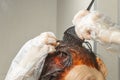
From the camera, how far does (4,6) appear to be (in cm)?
234

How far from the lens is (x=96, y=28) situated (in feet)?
2.83

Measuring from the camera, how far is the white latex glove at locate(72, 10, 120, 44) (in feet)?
2.70

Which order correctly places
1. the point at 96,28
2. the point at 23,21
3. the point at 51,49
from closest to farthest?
1. the point at 96,28
2. the point at 51,49
3. the point at 23,21

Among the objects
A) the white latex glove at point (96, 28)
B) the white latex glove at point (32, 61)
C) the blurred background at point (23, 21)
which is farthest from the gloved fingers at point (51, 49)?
the blurred background at point (23, 21)

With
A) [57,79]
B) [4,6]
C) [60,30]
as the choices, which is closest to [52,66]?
[57,79]

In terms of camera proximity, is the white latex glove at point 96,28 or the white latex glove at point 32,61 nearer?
the white latex glove at point 96,28

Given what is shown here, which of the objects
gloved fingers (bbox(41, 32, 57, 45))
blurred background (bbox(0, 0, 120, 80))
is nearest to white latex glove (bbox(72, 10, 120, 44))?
gloved fingers (bbox(41, 32, 57, 45))

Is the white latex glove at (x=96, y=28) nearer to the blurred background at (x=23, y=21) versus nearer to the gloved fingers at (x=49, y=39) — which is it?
the gloved fingers at (x=49, y=39)

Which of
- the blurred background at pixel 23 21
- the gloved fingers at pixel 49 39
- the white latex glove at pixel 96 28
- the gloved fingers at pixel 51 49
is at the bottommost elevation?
the blurred background at pixel 23 21

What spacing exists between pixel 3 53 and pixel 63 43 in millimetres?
1419

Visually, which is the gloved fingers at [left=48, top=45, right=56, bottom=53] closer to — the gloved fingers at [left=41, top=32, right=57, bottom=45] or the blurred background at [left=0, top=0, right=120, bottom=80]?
the gloved fingers at [left=41, top=32, right=57, bottom=45]

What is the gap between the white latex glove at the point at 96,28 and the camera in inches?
32.4

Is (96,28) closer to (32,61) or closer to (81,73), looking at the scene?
(81,73)

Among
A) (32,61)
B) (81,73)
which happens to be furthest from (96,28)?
(32,61)
